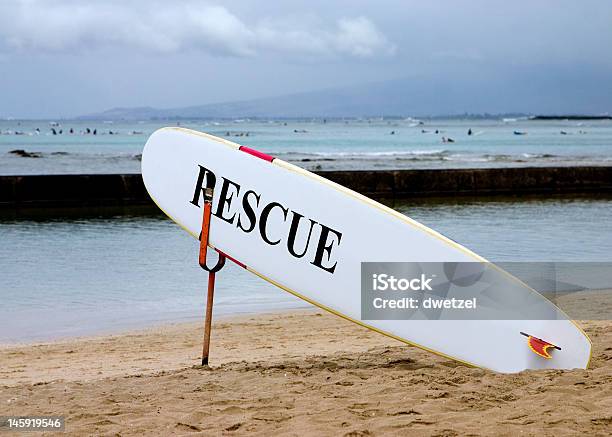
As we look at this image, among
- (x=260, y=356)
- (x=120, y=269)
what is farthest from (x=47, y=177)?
(x=260, y=356)

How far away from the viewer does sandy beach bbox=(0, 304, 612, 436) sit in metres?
3.76

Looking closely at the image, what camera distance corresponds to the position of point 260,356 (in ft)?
18.9

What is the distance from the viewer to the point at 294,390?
14.5ft

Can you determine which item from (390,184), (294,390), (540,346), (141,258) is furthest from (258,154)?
(390,184)

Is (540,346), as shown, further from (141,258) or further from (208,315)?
(141,258)

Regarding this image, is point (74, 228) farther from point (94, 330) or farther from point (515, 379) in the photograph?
point (515, 379)

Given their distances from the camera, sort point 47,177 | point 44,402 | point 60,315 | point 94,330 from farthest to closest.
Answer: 1. point 47,177
2. point 60,315
3. point 94,330
4. point 44,402

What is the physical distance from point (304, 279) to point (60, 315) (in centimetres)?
284

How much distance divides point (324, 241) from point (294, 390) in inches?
40.6

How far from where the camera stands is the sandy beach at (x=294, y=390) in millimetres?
3764

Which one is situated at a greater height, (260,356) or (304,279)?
(304,279)

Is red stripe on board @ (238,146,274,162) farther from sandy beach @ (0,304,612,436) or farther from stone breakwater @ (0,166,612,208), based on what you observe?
stone breakwater @ (0,166,612,208)

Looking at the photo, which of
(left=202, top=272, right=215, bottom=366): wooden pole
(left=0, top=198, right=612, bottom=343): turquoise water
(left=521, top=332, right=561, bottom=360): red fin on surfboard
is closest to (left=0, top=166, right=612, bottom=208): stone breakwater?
(left=0, top=198, right=612, bottom=343): turquoise water

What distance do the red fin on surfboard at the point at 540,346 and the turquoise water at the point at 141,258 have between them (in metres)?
3.09
